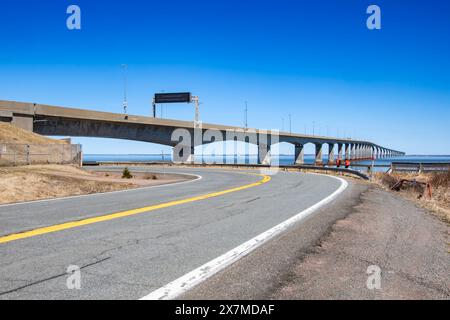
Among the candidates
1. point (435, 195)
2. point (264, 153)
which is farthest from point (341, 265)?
point (264, 153)

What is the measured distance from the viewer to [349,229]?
7055 mm

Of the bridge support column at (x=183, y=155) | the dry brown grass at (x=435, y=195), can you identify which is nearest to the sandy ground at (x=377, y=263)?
the dry brown grass at (x=435, y=195)

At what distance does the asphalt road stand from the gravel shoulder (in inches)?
23.8

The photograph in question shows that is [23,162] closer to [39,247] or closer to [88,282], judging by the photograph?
[39,247]

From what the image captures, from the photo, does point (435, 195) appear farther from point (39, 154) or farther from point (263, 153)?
Answer: point (263, 153)

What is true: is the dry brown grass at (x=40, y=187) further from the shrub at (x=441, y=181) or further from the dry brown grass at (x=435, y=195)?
the shrub at (x=441, y=181)

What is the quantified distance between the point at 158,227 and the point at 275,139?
79.5m

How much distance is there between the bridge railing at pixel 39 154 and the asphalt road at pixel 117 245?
15039 mm

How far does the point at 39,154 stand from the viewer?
24734 millimetres

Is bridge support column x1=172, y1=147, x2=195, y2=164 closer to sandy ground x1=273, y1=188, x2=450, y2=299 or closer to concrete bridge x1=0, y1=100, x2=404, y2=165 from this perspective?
concrete bridge x1=0, y1=100, x2=404, y2=165

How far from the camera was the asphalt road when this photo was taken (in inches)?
147

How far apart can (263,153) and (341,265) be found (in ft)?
267

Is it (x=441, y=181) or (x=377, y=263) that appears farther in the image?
(x=441, y=181)

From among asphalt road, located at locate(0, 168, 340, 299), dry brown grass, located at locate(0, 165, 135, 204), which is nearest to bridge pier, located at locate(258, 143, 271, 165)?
dry brown grass, located at locate(0, 165, 135, 204)
